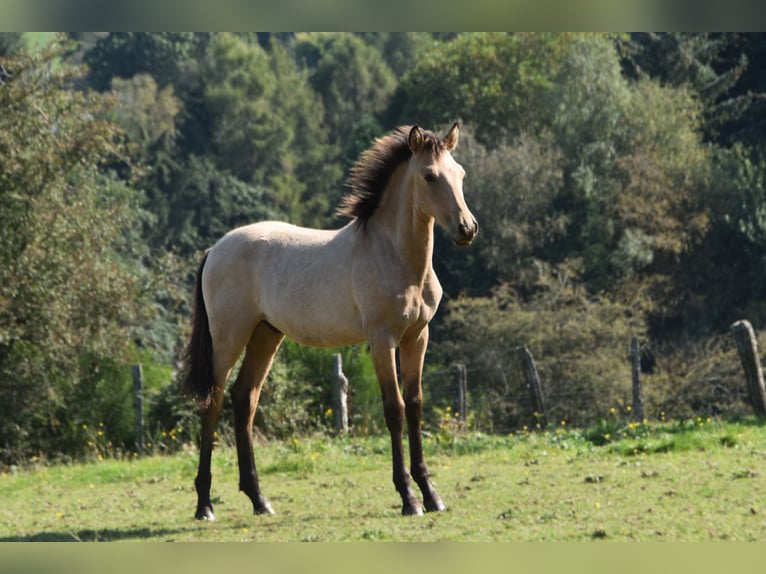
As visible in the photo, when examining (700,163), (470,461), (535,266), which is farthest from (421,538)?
(700,163)

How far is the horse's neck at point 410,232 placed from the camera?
316 inches

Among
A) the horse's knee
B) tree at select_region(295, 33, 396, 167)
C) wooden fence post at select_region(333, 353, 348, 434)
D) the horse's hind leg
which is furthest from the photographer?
tree at select_region(295, 33, 396, 167)

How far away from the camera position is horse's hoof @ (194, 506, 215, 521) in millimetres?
8422

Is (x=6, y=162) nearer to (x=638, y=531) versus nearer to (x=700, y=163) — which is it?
(x=638, y=531)

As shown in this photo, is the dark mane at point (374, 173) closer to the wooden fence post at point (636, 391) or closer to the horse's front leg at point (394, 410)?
the horse's front leg at point (394, 410)

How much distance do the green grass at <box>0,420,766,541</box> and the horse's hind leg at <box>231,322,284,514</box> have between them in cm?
20

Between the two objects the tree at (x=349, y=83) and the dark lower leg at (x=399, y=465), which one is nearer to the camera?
the dark lower leg at (x=399, y=465)

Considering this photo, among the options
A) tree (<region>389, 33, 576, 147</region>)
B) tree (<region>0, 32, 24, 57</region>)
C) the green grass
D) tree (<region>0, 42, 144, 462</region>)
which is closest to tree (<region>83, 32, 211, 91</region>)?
tree (<region>389, 33, 576, 147</region>)

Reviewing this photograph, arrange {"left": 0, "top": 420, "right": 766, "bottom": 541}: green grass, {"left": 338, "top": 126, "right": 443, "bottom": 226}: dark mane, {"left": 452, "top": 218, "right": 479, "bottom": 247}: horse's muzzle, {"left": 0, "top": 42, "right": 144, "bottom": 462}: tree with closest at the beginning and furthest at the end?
1. {"left": 0, "top": 420, "right": 766, "bottom": 541}: green grass
2. {"left": 452, "top": 218, "right": 479, "bottom": 247}: horse's muzzle
3. {"left": 338, "top": 126, "right": 443, "bottom": 226}: dark mane
4. {"left": 0, "top": 42, "right": 144, "bottom": 462}: tree

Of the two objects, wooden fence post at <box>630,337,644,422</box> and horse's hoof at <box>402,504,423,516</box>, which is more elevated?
wooden fence post at <box>630,337,644,422</box>

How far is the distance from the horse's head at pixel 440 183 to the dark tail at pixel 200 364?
2.20 meters

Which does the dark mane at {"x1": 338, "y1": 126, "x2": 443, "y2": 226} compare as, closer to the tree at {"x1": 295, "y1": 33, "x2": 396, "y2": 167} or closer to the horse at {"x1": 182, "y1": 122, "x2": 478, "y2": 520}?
the horse at {"x1": 182, "y1": 122, "x2": 478, "y2": 520}

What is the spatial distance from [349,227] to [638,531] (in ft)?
11.0

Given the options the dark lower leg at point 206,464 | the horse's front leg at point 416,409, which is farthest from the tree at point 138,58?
the horse's front leg at point 416,409
